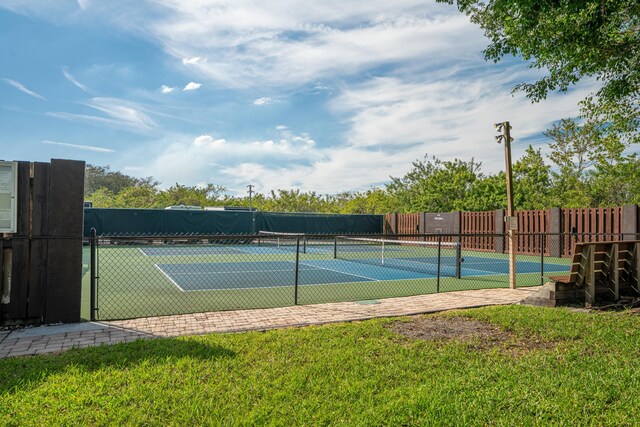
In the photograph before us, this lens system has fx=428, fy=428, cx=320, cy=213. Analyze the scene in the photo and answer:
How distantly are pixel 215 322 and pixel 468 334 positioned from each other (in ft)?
11.0

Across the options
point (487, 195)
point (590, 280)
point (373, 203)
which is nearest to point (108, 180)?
point (373, 203)

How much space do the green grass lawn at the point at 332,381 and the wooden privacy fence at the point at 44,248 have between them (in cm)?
168

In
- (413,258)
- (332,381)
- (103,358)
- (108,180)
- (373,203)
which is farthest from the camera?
(108,180)

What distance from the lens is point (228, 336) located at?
5051 millimetres

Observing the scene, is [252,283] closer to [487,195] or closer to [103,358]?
[103,358]

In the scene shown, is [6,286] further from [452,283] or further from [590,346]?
[452,283]

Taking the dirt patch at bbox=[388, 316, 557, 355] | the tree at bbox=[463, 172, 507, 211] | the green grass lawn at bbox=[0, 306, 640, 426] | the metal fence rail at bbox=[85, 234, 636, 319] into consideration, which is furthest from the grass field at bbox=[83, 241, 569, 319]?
the tree at bbox=[463, 172, 507, 211]

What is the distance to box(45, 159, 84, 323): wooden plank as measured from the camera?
18.9ft

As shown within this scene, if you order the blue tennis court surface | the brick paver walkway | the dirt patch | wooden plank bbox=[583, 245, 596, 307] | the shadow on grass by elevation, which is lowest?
the blue tennis court surface

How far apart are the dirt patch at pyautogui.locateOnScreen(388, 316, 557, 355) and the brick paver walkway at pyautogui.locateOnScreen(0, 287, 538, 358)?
0.73m

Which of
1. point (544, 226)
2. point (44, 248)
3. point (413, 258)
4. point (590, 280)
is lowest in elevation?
point (413, 258)

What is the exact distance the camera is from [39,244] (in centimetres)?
570

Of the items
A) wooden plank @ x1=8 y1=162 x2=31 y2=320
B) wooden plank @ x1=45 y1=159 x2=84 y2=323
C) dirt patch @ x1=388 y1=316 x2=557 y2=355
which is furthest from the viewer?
wooden plank @ x1=45 y1=159 x2=84 y2=323

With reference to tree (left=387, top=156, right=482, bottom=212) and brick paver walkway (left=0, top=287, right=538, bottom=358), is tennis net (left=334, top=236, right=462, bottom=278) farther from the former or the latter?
tree (left=387, top=156, right=482, bottom=212)
